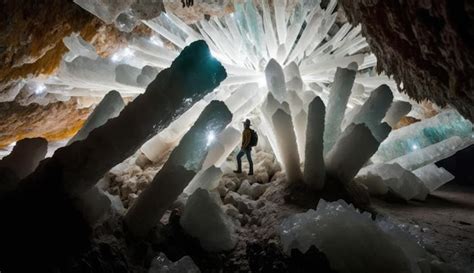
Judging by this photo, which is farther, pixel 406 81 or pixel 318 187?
pixel 318 187

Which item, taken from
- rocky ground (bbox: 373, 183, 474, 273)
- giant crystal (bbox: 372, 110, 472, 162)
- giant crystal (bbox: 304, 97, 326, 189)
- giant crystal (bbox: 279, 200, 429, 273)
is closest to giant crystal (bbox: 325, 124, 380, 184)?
giant crystal (bbox: 304, 97, 326, 189)

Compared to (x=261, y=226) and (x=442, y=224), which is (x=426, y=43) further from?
A: (x=442, y=224)

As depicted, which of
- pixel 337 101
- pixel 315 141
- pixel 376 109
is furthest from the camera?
pixel 337 101

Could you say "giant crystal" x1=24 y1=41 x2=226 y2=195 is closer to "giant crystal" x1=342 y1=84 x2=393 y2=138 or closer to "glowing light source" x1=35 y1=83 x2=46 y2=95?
"giant crystal" x1=342 y1=84 x2=393 y2=138

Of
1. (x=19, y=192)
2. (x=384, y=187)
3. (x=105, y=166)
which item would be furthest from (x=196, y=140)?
(x=384, y=187)

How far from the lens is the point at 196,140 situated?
10.7 feet

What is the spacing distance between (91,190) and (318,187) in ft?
9.17

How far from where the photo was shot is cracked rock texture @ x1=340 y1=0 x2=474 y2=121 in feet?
6.60

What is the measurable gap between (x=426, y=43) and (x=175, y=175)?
239cm

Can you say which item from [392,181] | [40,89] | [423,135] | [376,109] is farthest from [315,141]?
[40,89]

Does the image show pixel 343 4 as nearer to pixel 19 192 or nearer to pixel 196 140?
pixel 196 140

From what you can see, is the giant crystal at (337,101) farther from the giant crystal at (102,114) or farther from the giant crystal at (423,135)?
the giant crystal at (102,114)

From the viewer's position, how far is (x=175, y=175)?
309 centimetres

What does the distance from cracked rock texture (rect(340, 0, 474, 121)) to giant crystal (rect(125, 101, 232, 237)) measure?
66.2 inches
